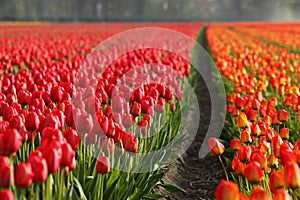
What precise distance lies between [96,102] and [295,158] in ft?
4.90

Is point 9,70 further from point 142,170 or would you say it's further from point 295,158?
point 295,158

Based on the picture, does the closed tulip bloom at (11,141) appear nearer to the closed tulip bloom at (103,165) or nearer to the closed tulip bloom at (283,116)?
the closed tulip bloom at (103,165)

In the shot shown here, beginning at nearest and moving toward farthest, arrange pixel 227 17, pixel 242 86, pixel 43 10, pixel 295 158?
pixel 295 158, pixel 242 86, pixel 43 10, pixel 227 17

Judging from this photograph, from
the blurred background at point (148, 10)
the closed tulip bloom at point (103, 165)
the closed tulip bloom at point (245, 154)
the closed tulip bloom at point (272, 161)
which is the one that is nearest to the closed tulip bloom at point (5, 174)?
the closed tulip bloom at point (103, 165)

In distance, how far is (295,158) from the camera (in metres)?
2.40

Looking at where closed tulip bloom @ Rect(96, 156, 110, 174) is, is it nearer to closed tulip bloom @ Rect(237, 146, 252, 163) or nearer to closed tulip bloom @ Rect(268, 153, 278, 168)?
closed tulip bloom @ Rect(237, 146, 252, 163)

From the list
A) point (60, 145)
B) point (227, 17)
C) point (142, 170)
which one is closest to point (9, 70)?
point (142, 170)

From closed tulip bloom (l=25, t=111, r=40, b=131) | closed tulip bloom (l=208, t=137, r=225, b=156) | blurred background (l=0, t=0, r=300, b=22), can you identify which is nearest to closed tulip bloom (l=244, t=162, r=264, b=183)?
closed tulip bloom (l=208, t=137, r=225, b=156)

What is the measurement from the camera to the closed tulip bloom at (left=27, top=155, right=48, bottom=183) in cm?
196

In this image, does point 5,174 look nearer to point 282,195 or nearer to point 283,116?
point 282,195

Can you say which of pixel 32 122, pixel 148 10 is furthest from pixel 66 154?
pixel 148 10

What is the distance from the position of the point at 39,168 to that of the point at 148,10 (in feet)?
315

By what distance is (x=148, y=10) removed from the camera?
96.4 metres

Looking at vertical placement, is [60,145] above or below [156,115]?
above
